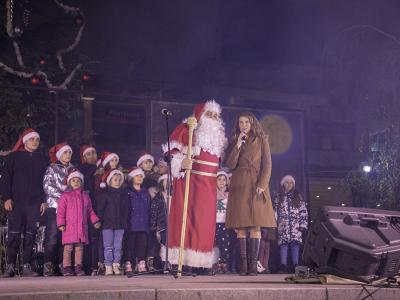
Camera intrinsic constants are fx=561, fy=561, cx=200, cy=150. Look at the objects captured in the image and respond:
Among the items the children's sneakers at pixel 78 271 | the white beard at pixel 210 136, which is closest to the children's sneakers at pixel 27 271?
the children's sneakers at pixel 78 271

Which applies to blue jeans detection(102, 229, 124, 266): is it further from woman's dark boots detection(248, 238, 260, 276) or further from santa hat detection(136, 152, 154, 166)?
woman's dark boots detection(248, 238, 260, 276)

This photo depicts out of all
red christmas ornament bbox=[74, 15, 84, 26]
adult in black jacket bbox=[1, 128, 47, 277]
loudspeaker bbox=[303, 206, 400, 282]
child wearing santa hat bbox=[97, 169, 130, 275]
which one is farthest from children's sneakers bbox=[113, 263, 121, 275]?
red christmas ornament bbox=[74, 15, 84, 26]

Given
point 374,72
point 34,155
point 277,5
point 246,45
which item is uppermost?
point 277,5

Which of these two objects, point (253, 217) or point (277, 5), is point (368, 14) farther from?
point (277, 5)

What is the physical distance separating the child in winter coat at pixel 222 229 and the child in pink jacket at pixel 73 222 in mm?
2281

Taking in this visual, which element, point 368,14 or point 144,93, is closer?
point 368,14

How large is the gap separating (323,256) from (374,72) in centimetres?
671

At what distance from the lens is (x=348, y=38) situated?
Answer: 10.9 meters

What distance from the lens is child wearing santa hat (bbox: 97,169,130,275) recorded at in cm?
811

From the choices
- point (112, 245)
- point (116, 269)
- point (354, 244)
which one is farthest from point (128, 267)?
point (354, 244)

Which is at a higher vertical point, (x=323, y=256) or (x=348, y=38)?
(x=348, y=38)

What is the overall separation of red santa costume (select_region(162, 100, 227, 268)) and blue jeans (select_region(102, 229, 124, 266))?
1.22 meters

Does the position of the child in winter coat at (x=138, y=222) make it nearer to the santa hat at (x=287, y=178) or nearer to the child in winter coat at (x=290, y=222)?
the child in winter coat at (x=290, y=222)

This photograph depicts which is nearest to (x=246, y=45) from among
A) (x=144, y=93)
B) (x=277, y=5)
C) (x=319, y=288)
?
(x=277, y=5)
